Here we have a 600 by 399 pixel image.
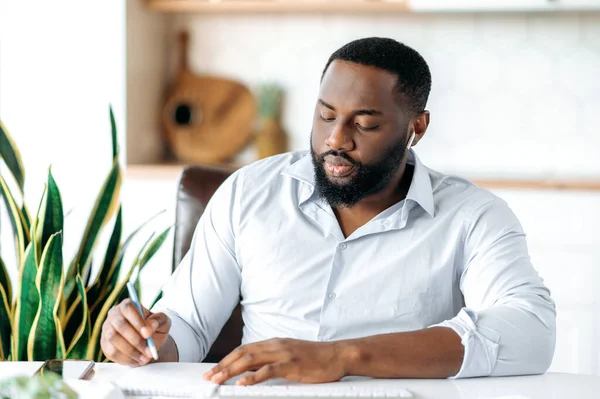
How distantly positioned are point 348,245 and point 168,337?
1.35 ft

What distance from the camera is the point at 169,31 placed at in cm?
375

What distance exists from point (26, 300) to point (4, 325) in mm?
141

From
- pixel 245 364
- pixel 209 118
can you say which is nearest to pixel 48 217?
pixel 245 364

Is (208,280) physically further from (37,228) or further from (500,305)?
(500,305)

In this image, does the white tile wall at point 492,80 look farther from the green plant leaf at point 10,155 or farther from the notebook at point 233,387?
the notebook at point 233,387

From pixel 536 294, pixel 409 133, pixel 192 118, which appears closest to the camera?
pixel 536 294

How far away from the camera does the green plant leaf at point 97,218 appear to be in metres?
1.98

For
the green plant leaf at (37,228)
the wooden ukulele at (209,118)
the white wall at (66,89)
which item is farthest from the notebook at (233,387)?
the wooden ukulele at (209,118)

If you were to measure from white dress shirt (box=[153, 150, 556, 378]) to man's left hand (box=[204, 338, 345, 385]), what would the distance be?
34 centimetres

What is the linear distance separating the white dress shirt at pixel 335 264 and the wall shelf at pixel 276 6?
1600 mm

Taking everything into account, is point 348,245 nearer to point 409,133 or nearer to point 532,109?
point 409,133

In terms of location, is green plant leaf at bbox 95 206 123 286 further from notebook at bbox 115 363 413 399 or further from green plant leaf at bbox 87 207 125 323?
notebook at bbox 115 363 413 399

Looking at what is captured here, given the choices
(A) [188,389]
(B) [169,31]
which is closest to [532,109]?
(B) [169,31]

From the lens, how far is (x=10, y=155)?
1.93m
